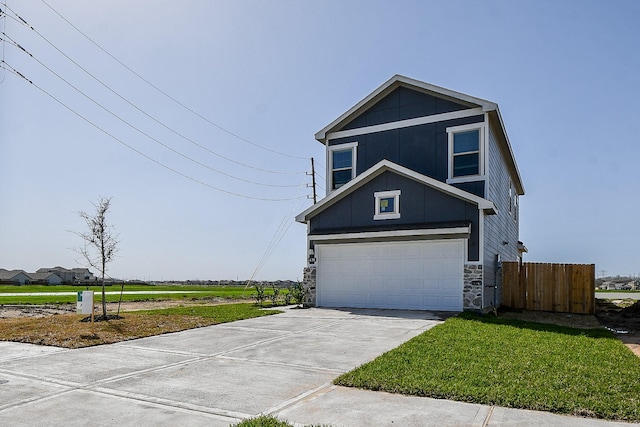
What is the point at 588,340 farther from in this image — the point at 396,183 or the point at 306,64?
the point at 306,64

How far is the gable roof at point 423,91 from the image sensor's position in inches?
627

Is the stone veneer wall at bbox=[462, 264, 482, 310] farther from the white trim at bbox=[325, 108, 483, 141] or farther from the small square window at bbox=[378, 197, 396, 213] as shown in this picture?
the white trim at bbox=[325, 108, 483, 141]

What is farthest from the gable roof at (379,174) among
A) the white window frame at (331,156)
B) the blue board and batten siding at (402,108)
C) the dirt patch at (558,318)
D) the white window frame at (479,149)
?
the dirt patch at (558,318)

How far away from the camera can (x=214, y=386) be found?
19.0 feet

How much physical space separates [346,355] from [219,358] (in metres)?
2.15

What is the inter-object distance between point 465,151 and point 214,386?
1317cm

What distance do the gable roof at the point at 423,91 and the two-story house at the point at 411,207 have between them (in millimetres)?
41

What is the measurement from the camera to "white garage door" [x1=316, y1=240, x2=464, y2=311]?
47.3 feet

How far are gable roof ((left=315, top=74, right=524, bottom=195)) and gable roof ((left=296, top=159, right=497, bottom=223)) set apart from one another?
3280 mm

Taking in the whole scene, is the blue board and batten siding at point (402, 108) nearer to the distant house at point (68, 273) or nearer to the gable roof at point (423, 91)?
the gable roof at point (423, 91)

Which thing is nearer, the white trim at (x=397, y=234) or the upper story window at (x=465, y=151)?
the white trim at (x=397, y=234)

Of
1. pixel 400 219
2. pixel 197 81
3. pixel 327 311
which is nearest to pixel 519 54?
pixel 400 219

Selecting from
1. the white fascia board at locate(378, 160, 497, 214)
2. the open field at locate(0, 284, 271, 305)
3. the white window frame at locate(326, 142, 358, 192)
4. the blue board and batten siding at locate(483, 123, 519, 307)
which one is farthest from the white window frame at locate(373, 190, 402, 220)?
the open field at locate(0, 284, 271, 305)

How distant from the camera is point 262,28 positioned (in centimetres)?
1582
